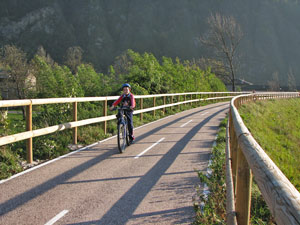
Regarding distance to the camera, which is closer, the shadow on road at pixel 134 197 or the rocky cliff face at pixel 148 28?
the shadow on road at pixel 134 197

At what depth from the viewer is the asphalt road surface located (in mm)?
4211

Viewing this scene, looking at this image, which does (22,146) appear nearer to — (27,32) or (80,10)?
(27,32)

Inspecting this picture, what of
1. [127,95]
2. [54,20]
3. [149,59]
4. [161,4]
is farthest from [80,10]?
[127,95]

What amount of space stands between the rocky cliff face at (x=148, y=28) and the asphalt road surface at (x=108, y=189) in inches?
5471

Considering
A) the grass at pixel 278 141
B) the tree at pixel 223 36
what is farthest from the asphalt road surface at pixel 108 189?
the tree at pixel 223 36

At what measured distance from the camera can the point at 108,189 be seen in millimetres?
5316

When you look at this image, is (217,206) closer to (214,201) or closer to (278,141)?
(214,201)

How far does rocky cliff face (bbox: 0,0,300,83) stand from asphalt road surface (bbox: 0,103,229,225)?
138968 mm

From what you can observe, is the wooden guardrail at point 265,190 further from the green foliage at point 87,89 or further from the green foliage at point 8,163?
the green foliage at point 87,89

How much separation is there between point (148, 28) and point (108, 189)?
166m

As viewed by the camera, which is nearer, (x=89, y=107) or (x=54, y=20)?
(x=89, y=107)

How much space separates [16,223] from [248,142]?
3.23 m

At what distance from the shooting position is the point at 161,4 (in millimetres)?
174500

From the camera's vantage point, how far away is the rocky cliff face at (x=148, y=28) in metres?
147
